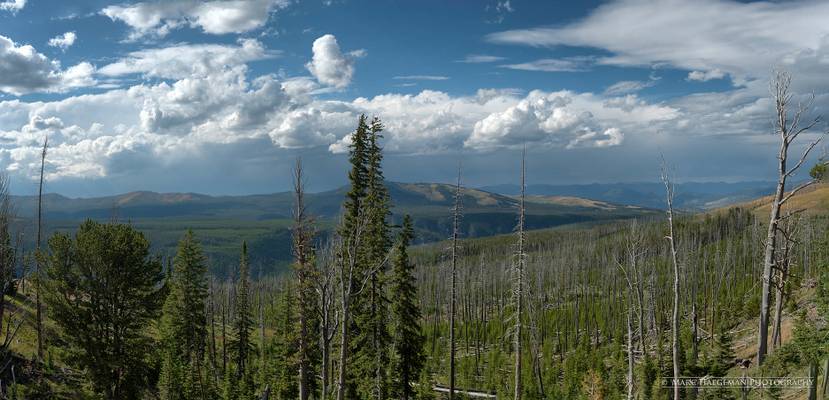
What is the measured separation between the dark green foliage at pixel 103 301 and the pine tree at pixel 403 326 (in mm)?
13691

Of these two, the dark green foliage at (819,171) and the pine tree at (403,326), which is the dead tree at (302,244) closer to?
the pine tree at (403,326)

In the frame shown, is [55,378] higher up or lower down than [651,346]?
higher up

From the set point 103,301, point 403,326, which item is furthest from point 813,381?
point 103,301

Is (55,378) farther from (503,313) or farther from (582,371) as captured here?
(503,313)

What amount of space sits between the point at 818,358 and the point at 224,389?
40.1 m

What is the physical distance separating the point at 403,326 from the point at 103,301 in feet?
54.2

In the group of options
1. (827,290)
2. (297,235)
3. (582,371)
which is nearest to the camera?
(297,235)

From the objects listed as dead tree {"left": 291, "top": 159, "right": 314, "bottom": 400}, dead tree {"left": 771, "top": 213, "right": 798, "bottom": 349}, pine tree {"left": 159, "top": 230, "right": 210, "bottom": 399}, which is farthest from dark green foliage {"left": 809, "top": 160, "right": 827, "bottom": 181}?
pine tree {"left": 159, "top": 230, "right": 210, "bottom": 399}

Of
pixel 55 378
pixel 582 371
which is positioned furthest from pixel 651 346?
pixel 55 378

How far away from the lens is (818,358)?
2352cm

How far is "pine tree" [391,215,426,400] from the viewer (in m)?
31.1

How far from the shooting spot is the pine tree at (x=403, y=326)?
1223 inches

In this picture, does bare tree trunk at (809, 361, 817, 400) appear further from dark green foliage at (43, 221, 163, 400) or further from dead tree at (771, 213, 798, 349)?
dark green foliage at (43, 221, 163, 400)

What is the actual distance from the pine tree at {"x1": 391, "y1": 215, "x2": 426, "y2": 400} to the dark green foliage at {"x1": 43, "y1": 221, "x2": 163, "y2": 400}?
44.9ft
